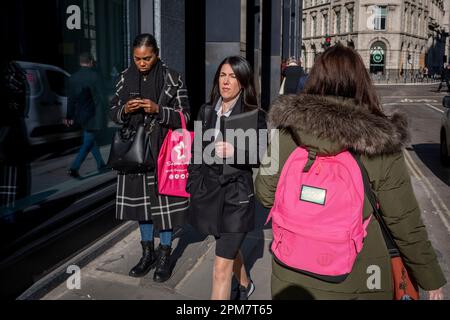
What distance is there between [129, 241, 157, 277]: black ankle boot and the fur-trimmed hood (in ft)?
8.22

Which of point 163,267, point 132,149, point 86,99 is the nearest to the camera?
point 132,149

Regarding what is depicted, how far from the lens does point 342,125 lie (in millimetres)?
1823

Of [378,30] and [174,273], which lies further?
[378,30]

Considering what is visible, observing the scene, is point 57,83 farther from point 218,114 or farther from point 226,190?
point 226,190

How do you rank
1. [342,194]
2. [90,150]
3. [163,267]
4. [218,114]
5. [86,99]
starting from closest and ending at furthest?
[342,194], [218,114], [163,267], [90,150], [86,99]

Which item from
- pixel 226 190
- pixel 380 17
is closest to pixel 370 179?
pixel 226 190

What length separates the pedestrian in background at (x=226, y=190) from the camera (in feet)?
9.80

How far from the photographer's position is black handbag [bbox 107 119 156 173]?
3547 mm

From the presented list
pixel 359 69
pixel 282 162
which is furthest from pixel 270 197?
pixel 359 69

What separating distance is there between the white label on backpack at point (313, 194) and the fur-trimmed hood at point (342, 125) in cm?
18

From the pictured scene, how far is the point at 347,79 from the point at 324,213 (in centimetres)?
60

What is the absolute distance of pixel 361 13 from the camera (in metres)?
60.9
